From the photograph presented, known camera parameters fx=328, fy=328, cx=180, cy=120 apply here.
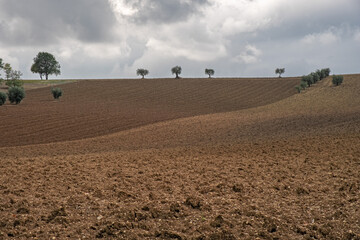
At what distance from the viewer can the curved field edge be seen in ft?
96.7

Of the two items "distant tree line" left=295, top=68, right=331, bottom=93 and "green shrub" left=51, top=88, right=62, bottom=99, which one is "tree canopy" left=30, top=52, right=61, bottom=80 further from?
"distant tree line" left=295, top=68, right=331, bottom=93

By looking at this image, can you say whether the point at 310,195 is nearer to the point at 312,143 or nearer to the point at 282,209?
the point at 282,209

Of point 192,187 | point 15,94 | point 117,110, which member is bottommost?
point 192,187

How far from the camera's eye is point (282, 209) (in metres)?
9.27

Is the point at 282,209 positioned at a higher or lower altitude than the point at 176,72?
lower

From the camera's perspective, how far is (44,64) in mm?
111250

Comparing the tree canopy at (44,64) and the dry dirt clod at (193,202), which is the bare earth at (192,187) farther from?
the tree canopy at (44,64)

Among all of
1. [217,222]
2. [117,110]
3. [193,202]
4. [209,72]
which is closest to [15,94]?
[117,110]

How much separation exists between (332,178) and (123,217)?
8.31m

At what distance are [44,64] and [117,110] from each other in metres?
78.8

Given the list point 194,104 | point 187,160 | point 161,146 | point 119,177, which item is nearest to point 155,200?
point 119,177

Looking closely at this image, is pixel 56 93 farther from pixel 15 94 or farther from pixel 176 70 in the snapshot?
pixel 176 70

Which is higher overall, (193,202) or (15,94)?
(15,94)

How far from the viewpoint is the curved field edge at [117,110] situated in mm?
29464
